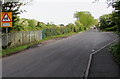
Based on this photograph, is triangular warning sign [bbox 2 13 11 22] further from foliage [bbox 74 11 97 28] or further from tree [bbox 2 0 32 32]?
foliage [bbox 74 11 97 28]

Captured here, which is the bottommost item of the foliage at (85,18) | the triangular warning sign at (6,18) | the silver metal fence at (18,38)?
the silver metal fence at (18,38)

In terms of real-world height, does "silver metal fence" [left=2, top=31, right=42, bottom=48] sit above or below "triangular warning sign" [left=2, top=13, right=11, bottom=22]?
below

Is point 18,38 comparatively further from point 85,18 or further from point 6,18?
point 85,18

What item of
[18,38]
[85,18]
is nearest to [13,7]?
[18,38]

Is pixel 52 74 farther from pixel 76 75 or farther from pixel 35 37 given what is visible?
pixel 35 37

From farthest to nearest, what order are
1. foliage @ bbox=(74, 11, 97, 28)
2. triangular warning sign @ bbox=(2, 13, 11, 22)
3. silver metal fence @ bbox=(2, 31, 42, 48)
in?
foliage @ bbox=(74, 11, 97, 28) → silver metal fence @ bbox=(2, 31, 42, 48) → triangular warning sign @ bbox=(2, 13, 11, 22)

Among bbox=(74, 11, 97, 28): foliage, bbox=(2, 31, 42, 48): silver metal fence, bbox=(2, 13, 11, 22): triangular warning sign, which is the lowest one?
bbox=(2, 31, 42, 48): silver metal fence

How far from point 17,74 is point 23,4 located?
42.4ft

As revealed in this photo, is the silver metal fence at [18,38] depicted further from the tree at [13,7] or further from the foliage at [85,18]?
the foliage at [85,18]

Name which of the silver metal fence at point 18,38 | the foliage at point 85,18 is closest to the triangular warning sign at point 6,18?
the silver metal fence at point 18,38

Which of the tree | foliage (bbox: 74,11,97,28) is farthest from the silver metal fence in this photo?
foliage (bbox: 74,11,97,28)

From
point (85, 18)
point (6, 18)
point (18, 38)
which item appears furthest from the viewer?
point (85, 18)

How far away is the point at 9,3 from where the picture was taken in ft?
58.6

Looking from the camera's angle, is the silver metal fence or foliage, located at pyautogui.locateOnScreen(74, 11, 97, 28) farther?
foliage, located at pyautogui.locateOnScreen(74, 11, 97, 28)
